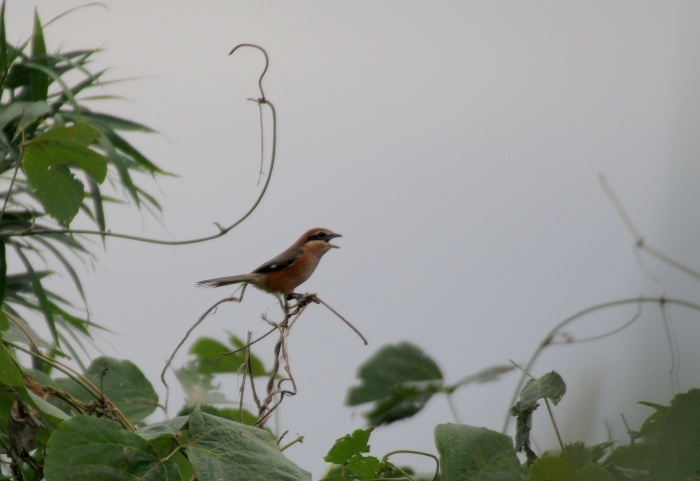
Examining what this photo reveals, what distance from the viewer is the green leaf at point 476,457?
1.46 m

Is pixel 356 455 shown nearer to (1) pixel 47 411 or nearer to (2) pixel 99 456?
(2) pixel 99 456

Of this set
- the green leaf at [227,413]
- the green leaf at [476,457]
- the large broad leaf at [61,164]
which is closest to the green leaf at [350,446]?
the green leaf at [476,457]

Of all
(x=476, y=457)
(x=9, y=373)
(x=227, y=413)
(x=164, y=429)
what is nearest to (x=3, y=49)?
(x=227, y=413)

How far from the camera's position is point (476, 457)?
1.47 meters

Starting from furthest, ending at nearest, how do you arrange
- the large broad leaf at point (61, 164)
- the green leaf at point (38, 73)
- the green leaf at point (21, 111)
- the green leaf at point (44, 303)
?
the green leaf at point (38, 73), the green leaf at point (21, 111), the green leaf at point (44, 303), the large broad leaf at point (61, 164)

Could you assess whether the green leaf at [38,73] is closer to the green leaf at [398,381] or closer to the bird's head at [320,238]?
the bird's head at [320,238]

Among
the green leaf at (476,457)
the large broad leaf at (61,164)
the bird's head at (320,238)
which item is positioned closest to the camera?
the green leaf at (476,457)

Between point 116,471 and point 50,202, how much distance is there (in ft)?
2.67

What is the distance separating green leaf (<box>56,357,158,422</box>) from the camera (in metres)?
1.95

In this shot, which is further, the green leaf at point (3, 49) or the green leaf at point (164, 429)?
the green leaf at point (3, 49)

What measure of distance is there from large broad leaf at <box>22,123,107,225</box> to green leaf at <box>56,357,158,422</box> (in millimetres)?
389

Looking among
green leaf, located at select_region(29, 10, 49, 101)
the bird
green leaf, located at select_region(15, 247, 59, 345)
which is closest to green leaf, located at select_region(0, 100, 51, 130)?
green leaf, located at select_region(29, 10, 49, 101)

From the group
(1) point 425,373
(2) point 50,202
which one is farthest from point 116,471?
(2) point 50,202

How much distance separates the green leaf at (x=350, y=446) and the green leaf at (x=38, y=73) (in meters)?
3.64
